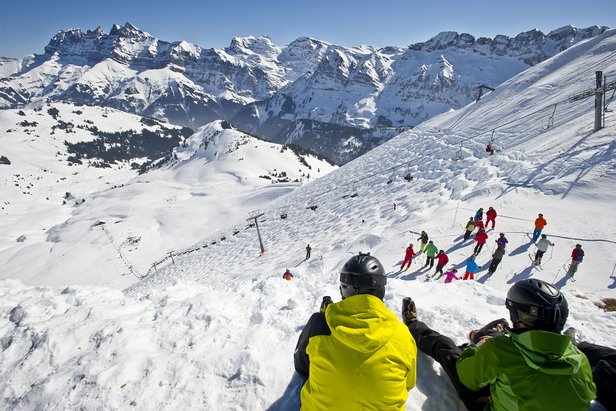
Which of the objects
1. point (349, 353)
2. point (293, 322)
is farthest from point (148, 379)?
point (349, 353)

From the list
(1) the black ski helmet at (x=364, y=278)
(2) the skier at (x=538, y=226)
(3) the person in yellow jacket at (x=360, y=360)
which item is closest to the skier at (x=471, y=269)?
(2) the skier at (x=538, y=226)

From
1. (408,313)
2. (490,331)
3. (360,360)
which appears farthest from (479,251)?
(360,360)

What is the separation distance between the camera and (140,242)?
3113 inches

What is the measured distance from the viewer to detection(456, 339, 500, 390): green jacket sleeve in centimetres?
369

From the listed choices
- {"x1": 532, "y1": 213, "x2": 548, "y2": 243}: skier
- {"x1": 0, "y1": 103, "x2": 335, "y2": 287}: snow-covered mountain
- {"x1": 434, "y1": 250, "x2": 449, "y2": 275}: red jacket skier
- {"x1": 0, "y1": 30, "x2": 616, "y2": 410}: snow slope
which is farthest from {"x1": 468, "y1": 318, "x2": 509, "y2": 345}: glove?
{"x1": 0, "y1": 103, "x2": 335, "y2": 287}: snow-covered mountain

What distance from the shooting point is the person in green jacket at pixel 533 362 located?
10.7 ft

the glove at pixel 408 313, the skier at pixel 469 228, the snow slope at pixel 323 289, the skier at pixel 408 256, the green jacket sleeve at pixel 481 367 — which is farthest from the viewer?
the skier at pixel 469 228

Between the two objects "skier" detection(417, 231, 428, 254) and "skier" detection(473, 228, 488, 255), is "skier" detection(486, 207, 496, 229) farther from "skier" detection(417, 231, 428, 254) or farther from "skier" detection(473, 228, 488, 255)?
"skier" detection(417, 231, 428, 254)

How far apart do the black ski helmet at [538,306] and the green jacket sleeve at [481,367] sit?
0.46 metres

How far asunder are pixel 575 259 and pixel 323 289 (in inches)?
370

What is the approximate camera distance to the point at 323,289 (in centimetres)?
872

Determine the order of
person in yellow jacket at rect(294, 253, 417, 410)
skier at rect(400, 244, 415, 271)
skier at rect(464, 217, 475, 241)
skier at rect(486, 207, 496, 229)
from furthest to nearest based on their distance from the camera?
1. skier at rect(486, 207, 496, 229)
2. skier at rect(464, 217, 475, 241)
3. skier at rect(400, 244, 415, 271)
4. person in yellow jacket at rect(294, 253, 417, 410)

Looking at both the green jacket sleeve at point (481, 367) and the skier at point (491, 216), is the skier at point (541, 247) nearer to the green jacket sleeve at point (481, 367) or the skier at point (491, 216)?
the skier at point (491, 216)

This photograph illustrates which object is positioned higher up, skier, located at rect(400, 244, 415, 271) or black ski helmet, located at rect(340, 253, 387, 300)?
black ski helmet, located at rect(340, 253, 387, 300)
